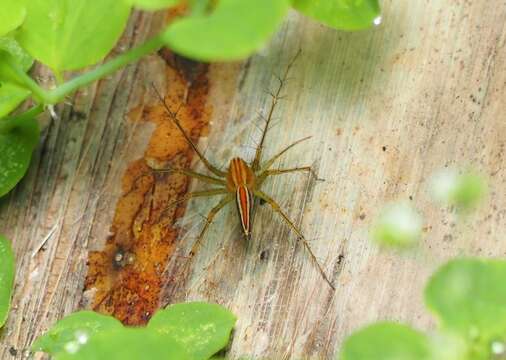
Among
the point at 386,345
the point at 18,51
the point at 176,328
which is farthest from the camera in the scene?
the point at 18,51

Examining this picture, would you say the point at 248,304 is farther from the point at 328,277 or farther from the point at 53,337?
the point at 53,337

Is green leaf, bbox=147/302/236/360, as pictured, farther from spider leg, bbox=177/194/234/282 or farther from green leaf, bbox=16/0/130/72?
green leaf, bbox=16/0/130/72

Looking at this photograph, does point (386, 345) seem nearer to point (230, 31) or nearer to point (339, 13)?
point (230, 31)

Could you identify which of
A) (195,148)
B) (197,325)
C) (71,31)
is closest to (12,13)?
(71,31)

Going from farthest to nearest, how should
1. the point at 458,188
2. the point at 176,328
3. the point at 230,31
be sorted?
the point at 176,328, the point at 458,188, the point at 230,31

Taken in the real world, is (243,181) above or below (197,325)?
above

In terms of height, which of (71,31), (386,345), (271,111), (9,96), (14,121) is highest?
(71,31)
